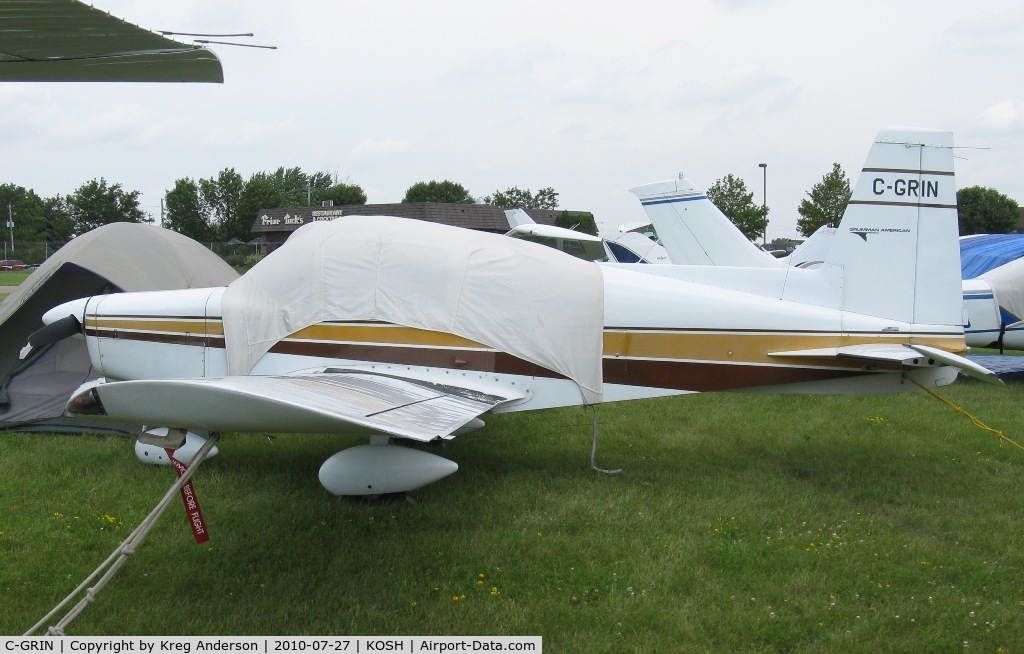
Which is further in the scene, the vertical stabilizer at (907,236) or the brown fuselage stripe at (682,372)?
the vertical stabilizer at (907,236)

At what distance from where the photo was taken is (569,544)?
477 centimetres

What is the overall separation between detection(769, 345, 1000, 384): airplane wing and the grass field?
41.2 inches

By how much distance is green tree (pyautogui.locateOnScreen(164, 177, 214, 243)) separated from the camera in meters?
55.3

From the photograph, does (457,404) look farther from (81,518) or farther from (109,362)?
(109,362)

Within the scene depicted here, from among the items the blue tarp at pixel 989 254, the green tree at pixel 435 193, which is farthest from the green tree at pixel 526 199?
the blue tarp at pixel 989 254

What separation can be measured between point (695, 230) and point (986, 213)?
49735 mm

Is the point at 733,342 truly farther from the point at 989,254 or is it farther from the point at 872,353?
the point at 989,254

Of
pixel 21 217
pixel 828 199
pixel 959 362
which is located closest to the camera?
pixel 959 362

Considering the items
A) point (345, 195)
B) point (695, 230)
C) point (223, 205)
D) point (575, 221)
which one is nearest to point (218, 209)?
point (223, 205)

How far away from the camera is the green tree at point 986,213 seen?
167ft

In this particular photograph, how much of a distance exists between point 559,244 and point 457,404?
52.4ft

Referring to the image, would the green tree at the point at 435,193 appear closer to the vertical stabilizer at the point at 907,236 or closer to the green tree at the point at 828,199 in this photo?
the green tree at the point at 828,199

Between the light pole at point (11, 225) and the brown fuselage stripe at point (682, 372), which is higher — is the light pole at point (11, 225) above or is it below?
above

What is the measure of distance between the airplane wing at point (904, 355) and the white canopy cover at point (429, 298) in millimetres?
1571
